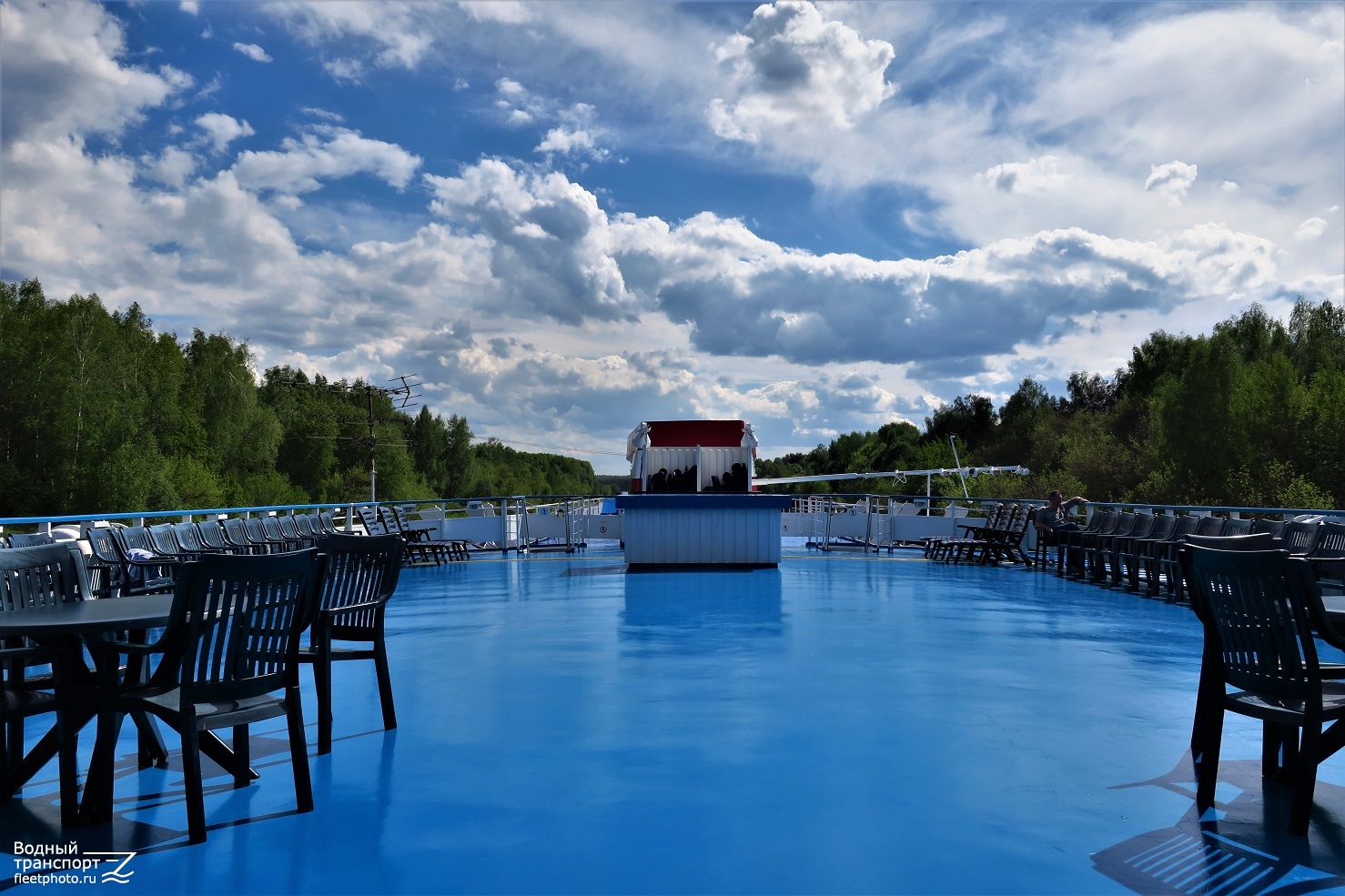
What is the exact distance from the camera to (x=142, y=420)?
4566 cm

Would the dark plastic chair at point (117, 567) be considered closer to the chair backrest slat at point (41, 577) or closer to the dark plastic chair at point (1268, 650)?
the chair backrest slat at point (41, 577)

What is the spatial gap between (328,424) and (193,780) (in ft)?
229

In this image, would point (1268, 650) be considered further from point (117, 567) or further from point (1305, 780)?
point (117, 567)

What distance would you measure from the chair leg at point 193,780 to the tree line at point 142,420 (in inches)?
1754

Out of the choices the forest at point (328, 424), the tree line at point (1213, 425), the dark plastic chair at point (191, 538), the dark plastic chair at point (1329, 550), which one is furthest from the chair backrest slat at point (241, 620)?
the forest at point (328, 424)

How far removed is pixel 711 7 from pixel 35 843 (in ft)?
47.0

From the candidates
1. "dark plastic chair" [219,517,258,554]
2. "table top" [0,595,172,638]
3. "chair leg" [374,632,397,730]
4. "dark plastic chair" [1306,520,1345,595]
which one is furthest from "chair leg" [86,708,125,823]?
"dark plastic chair" [1306,520,1345,595]

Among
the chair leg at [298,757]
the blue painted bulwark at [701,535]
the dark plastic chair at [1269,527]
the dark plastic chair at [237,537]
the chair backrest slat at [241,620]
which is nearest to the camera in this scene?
the chair backrest slat at [241,620]

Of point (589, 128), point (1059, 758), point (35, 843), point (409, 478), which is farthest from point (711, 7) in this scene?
point (409, 478)

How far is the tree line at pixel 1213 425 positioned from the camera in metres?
45.4

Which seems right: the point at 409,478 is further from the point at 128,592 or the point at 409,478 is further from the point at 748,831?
the point at 748,831

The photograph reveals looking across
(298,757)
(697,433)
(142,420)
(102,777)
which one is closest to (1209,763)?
(298,757)

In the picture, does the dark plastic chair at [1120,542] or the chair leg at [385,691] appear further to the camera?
the dark plastic chair at [1120,542]

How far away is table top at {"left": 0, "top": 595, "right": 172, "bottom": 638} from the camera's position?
299cm
